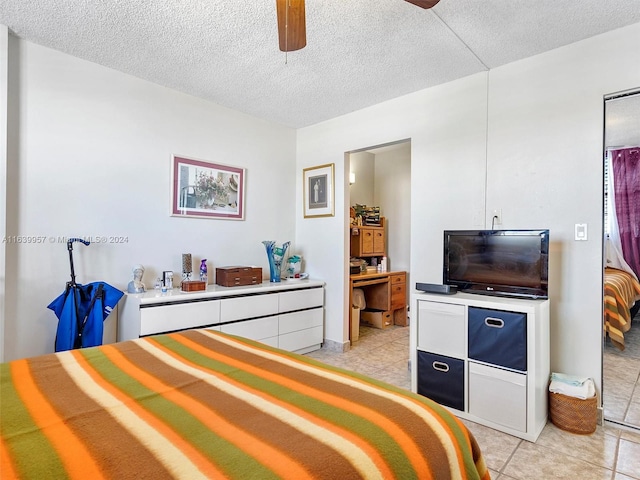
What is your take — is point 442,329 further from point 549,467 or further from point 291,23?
point 291,23

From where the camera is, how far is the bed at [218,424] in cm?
73

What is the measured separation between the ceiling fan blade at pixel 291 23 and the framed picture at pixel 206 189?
1.85 metres

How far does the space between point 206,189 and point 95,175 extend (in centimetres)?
95

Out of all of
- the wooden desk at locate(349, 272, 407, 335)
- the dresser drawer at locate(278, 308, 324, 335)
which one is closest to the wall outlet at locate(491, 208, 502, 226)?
the dresser drawer at locate(278, 308, 324, 335)

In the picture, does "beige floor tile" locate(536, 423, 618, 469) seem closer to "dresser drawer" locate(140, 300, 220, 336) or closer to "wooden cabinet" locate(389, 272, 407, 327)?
"dresser drawer" locate(140, 300, 220, 336)

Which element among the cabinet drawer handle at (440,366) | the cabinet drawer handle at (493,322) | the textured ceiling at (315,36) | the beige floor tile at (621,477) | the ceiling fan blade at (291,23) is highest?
the textured ceiling at (315,36)

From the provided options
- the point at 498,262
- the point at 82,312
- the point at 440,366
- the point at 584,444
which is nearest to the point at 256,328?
the point at 82,312

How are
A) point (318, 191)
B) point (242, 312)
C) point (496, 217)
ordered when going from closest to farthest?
point (496, 217) → point (242, 312) → point (318, 191)

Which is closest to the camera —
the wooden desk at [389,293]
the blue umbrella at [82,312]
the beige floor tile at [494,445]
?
the beige floor tile at [494,445]

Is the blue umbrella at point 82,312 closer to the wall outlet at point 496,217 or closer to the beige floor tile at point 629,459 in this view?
the wall outlet at point 496,217

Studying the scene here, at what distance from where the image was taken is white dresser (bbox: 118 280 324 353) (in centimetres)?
263

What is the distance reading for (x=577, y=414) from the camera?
7.03ft

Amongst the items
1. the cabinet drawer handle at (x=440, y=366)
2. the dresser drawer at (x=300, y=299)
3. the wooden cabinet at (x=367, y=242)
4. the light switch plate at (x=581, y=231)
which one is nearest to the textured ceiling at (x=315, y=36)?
the light switch plate at (x=581, y=231)

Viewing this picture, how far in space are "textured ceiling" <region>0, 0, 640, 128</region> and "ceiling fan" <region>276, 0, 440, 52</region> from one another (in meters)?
0.44
